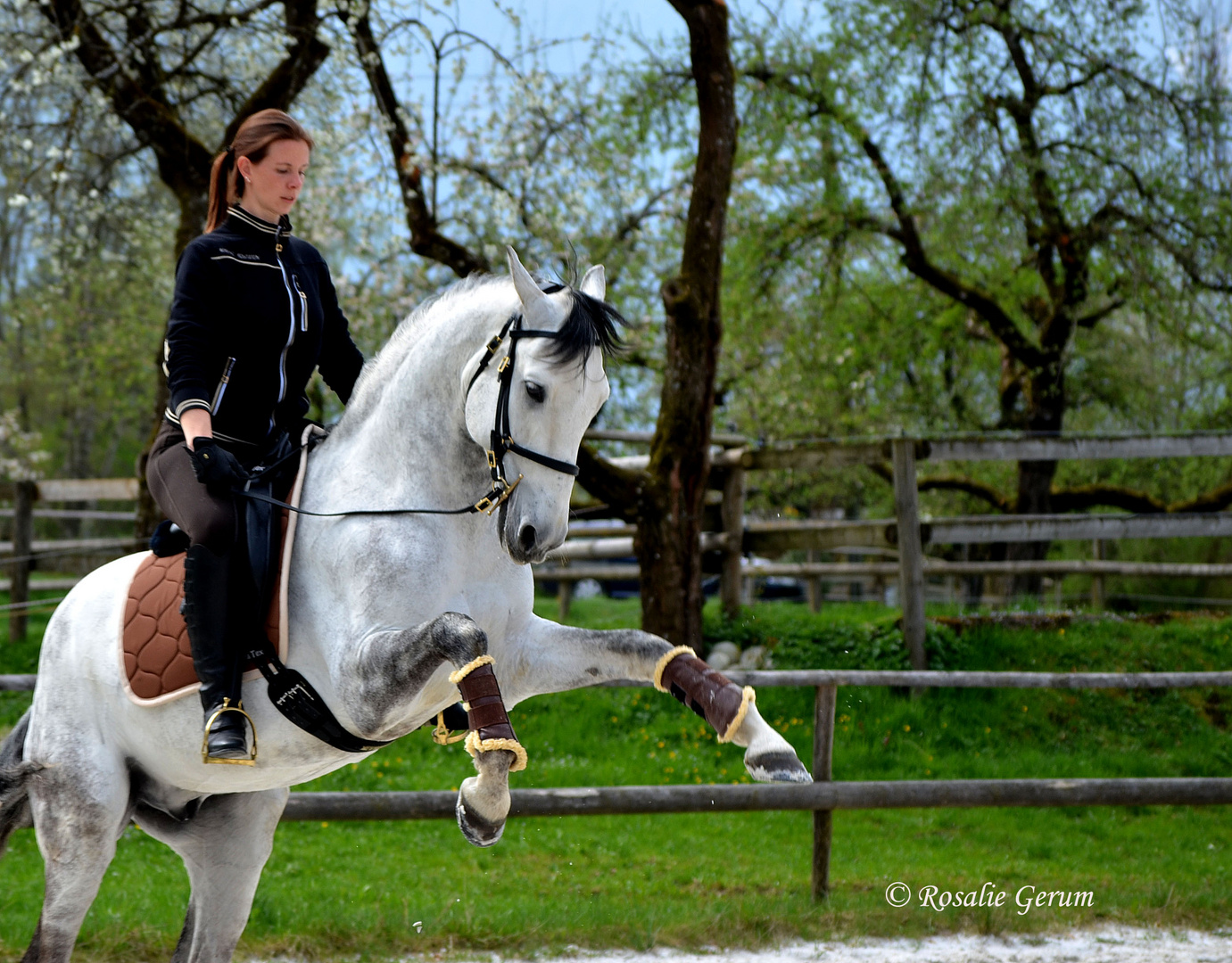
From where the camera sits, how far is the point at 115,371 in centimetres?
2041

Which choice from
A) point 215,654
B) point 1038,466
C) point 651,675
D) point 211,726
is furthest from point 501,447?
point 1038,466

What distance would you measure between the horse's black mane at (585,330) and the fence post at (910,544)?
594 centimetres

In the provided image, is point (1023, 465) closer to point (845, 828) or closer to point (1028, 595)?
point (1028, 595)

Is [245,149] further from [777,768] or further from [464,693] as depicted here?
[777,768]

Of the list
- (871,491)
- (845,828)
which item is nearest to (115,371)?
(871,491)

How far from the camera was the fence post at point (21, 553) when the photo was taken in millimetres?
10266

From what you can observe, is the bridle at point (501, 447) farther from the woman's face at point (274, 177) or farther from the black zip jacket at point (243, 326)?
the woman's face at point (274, 177)

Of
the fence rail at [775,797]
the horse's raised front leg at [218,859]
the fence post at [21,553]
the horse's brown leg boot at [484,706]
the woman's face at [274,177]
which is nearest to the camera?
the horse's brown leg boot at [484,706]

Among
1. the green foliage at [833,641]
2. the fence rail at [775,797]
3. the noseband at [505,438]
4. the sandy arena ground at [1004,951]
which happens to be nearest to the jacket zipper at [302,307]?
the noseband at [505,438]

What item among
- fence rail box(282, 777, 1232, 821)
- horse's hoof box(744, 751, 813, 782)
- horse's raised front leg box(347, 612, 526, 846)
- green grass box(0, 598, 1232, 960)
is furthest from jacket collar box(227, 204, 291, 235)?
green grass box(0, 598, 1232, 960)

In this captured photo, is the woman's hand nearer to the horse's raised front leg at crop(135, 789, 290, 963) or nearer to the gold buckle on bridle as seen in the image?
the gold buckle on bridle

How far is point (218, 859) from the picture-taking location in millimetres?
3348

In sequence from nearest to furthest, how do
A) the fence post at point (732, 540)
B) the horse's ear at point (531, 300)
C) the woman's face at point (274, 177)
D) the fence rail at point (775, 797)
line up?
the horse's ear at point (531, 300)
the woman's face at point (274, 177)
the fence rail at point (775, 797)
the fence post at point (732, 540)

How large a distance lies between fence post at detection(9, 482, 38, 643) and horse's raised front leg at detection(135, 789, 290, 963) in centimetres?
799
